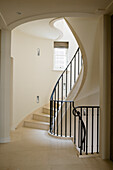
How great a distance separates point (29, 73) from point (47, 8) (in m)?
3.46

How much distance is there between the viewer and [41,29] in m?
5.48

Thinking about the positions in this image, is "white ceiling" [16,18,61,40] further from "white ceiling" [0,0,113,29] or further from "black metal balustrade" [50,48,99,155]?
"white ceiling" [0,0,113,29]

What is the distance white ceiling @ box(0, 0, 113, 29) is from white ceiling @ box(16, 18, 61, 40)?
158 cm

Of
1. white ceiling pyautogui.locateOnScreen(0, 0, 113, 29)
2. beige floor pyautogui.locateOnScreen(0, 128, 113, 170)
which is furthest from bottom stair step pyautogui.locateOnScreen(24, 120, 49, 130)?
white ceiling pyautogui.locateOnScreen(0, 0, 113, 29)

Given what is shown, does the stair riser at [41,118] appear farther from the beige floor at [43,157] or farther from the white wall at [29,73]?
the beige floor at [43,157]

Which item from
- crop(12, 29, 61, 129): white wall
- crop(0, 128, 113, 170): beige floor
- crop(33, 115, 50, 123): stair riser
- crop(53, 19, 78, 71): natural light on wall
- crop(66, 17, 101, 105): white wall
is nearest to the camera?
crop(0, 128, 113, 170): beige floor

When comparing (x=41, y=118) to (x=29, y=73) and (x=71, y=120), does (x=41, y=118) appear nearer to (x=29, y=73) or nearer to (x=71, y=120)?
(x=71, y=120)

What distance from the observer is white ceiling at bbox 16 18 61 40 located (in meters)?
4.89

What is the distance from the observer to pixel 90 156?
3.13 meters

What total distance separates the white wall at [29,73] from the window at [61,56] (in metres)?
0.42

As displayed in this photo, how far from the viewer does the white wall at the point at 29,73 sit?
18.2ft

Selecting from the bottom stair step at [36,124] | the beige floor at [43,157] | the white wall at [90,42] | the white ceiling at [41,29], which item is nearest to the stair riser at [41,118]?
the bottom stair step at [36,124]

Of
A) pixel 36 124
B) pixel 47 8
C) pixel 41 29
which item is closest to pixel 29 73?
pixel 41 29

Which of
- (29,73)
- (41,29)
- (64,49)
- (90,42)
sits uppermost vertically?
(41,29)
